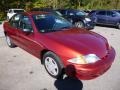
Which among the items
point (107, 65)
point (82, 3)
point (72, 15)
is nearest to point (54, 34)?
point (107, 65)

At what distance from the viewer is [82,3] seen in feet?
121

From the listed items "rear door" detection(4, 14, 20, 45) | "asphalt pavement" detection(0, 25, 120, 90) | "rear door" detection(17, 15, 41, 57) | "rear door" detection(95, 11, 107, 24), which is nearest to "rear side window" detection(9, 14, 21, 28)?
"rear door" detection(4, 14, 20, 45)

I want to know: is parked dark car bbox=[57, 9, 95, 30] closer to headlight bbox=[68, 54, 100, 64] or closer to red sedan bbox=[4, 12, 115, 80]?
red sedan bbox=[4, 12, 115, 80]

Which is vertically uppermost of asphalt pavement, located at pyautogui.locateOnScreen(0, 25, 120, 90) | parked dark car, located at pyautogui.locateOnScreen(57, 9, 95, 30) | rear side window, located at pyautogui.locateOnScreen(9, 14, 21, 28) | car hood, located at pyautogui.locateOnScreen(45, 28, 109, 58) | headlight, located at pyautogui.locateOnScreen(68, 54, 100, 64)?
rear side window, located at pyautogui.locateOnScreen(9, 14, 21, 28)

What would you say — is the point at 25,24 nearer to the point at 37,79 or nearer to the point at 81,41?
the point at 37,79

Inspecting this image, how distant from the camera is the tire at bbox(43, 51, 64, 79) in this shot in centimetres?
483

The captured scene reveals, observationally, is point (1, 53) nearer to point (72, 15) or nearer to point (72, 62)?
point (72, 62)

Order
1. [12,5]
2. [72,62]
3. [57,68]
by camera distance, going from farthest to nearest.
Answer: [12,5]
[57,68]
[72,62]

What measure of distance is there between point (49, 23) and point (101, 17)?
1039 centimetres

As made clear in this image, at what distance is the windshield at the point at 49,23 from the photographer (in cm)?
571

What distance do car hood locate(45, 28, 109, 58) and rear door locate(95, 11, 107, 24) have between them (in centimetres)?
1000

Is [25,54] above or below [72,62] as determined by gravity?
below

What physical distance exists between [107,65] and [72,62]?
873 millimetres

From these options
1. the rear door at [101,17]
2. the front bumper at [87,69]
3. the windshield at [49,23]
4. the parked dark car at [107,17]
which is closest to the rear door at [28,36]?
the windshield at [49,23]
